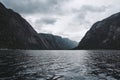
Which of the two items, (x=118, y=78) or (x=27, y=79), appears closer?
(x=27, y=79)

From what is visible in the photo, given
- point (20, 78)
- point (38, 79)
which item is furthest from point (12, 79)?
point (38, 79)

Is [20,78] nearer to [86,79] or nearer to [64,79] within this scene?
[64,79]

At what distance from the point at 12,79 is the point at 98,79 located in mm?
14595

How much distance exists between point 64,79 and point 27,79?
6.26 meters

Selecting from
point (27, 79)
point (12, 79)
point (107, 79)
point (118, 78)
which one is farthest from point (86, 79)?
point (12, 79)

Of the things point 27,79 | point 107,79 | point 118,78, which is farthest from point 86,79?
point 27,79

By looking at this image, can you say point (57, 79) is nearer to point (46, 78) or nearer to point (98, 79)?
point (46, 78)

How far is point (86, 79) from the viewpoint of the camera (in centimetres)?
2880

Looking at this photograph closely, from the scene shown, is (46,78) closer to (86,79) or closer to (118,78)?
(86,79)

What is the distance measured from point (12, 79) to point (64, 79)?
28.6 ft

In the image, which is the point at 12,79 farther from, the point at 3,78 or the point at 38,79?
the point at 38,79

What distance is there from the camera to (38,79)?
2867 centimetres

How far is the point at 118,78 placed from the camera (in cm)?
3025

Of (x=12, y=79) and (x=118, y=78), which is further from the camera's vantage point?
(x=118, y=78)
